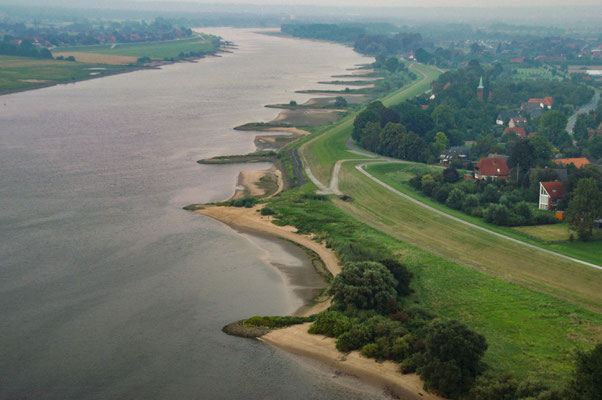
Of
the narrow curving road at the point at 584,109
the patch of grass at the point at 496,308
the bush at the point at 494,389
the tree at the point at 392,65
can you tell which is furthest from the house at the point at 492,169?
the tree at the point at 392,65

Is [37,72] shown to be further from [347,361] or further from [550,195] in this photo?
[347,361]

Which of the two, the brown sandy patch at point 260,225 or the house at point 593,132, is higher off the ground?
the house at point 593,132

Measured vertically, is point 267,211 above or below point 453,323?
below

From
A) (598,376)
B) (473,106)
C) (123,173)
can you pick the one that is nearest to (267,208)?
(123,173)

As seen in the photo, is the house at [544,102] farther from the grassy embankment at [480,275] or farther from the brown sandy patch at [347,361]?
the brown sandy patch at [347,361]

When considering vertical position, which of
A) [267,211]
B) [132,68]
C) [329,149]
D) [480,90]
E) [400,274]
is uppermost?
[480,90]

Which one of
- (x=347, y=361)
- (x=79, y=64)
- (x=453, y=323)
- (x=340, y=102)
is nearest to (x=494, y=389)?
(x=453, y=323)
